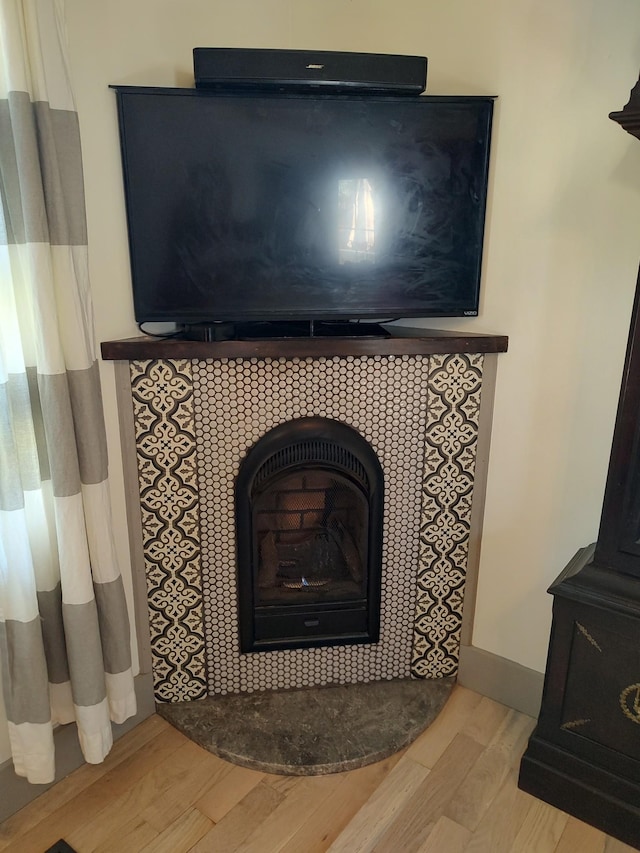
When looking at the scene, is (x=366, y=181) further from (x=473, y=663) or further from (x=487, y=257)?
(x=473, y=663)

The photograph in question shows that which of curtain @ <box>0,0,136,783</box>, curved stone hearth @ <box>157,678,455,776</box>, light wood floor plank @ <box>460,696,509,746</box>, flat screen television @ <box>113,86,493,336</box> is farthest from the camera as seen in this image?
light wood floor plank @ <box>460,696,509,746</box>

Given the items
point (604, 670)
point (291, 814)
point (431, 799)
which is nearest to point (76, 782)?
point (291, 814)

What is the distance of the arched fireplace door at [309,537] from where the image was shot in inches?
70.4

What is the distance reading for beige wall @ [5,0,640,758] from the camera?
5.05 feet

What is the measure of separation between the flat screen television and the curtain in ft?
0.83

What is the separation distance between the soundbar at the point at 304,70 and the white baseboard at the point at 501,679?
1802mm

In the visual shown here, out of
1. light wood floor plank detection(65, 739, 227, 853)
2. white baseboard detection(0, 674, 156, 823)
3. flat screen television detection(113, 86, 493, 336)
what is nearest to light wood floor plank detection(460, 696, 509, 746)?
light wood floor plank detection(65, 739, 227, 853)

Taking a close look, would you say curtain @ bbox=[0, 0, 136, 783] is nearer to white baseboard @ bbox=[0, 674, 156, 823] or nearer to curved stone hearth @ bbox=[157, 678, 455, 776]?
white baseboard @ bbox=[0, 674, 156, 823]

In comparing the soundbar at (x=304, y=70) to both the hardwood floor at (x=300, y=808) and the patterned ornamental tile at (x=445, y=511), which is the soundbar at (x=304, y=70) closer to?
the patterned ornamental tile at (x=445, y=511)

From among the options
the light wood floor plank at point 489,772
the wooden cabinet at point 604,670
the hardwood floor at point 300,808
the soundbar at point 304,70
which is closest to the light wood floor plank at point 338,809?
the hardwood floor at point 300,808

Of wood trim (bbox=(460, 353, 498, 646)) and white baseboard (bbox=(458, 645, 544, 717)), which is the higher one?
wood trim (bbox=(460, 353, 498, 646))

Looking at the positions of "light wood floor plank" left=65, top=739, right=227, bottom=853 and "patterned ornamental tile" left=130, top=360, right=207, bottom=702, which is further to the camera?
"patterned ornamental tile" left=130, top=360, right=207, bottom=702

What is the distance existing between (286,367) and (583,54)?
45.0 inches

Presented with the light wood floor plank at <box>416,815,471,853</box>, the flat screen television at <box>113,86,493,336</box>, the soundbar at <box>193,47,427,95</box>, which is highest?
the soundbar at <box>193,47,427,95</box>
